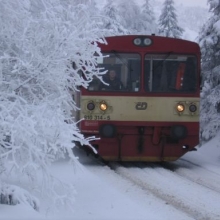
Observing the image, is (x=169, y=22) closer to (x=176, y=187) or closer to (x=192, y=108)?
(x=192, y=108)

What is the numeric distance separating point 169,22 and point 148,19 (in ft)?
6.95

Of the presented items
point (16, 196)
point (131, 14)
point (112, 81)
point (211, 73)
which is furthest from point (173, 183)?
point (131, 14)

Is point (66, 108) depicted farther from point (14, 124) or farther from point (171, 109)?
point (171, 109)

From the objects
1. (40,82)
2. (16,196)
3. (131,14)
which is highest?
(131,14)

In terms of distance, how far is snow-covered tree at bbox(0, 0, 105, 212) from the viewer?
619cm

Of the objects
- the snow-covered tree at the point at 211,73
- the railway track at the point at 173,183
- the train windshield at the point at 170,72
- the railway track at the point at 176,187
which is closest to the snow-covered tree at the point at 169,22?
the snow-covered tree at the point at 211,73

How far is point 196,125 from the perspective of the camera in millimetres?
12508

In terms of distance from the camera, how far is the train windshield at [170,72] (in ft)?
41.5

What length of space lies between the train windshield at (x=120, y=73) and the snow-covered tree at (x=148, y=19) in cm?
2524

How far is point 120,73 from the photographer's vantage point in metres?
12.6

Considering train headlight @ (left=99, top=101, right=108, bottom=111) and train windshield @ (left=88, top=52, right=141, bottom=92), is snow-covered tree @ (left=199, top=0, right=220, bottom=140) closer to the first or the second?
train windshield @ (left=88, top=52, right=141, bottom=92)

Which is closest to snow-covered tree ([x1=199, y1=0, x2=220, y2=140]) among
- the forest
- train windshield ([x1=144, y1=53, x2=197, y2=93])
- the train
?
train windshield ([x1=144, y1=53, x2=197, y2=93])

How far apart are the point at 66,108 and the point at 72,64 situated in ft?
2.03

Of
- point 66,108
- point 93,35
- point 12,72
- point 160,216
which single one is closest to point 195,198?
point 160,216
